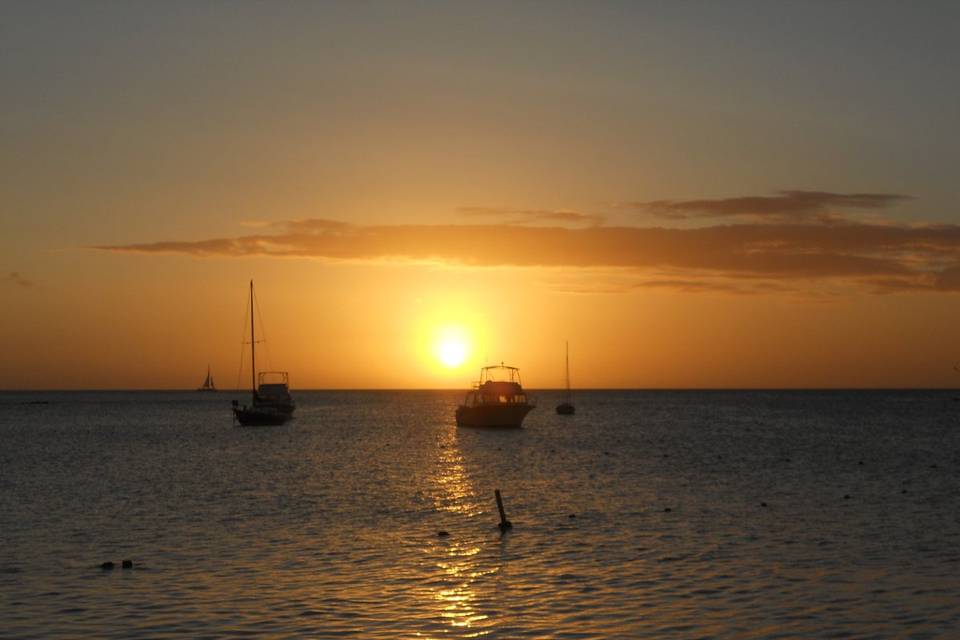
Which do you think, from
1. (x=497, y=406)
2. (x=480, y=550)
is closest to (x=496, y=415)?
(x=497, y=406)

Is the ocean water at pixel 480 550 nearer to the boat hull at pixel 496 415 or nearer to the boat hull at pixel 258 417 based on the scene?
the boat hull at pixel 496 415

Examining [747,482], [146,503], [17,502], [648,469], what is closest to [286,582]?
[146,503]

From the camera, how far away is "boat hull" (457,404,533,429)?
13200cm

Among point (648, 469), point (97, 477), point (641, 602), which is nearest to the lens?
point (641, 602)

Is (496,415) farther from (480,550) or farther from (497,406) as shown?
(480,550)

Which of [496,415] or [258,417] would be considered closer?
[496,415]

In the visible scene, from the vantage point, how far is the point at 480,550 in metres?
37.7

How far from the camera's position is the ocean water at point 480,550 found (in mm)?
26703

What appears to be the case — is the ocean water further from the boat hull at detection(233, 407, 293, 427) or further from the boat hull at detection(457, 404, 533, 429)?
the boat hull at detection(233, 407, 293, 427)

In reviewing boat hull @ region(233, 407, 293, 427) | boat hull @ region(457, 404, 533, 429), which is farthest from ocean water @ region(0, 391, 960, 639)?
boat hull @ region(233, 407, 293, 427)

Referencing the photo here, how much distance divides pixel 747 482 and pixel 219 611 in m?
45.4

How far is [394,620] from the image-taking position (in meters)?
26.5

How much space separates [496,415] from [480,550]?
312ft

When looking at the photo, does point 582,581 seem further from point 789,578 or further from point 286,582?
point 286,582
